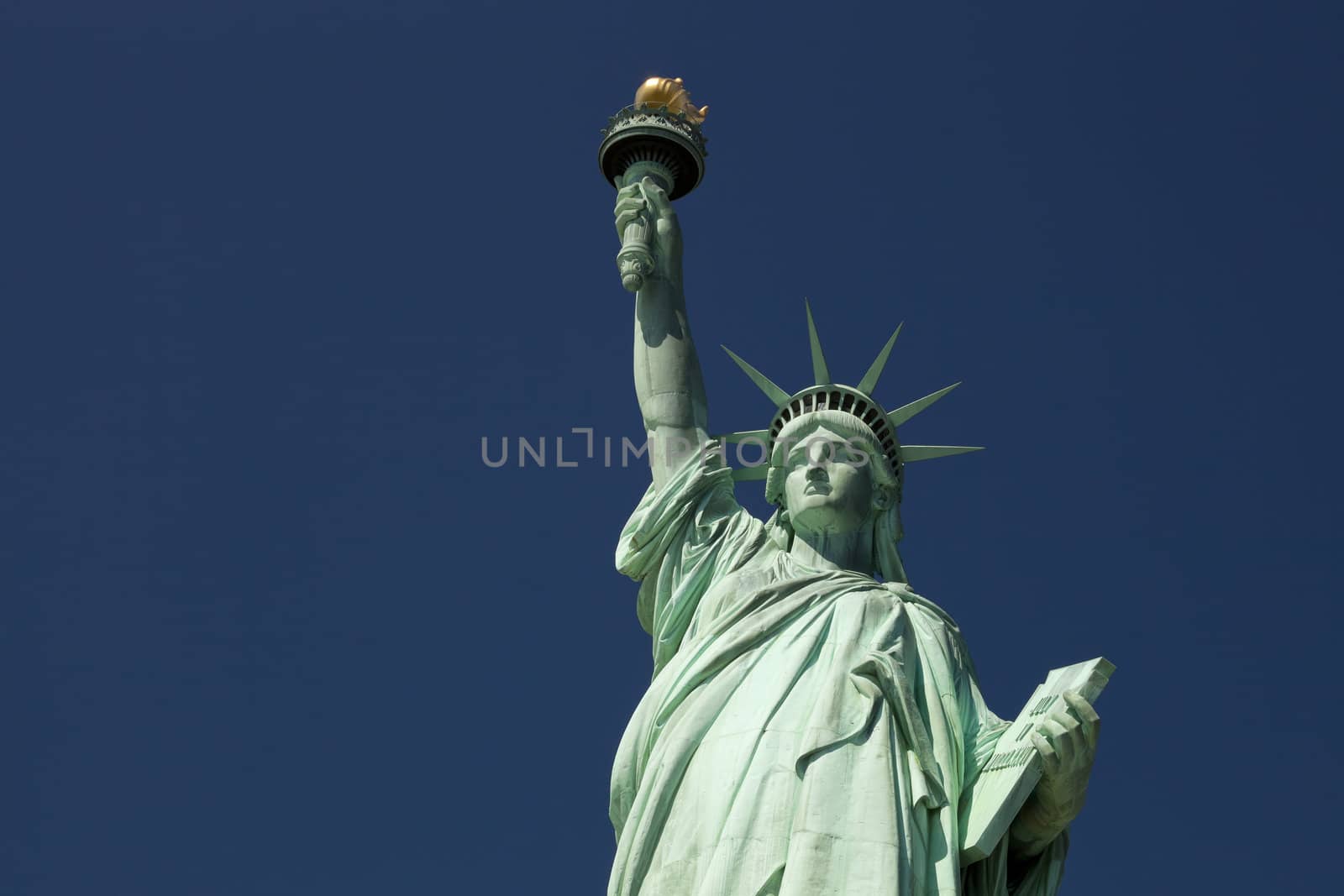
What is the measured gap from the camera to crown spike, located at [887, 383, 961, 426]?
16.6 metres

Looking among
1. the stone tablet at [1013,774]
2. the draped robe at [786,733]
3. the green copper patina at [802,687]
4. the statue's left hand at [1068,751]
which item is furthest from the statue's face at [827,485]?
the statue's left hand at [1068,751]

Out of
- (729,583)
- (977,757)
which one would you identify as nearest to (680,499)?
(729,583)

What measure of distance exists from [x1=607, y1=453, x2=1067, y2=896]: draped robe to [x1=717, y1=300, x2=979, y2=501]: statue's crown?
35.8 inches

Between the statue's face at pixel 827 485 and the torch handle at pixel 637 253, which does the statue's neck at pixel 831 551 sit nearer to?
the statue's face at pixel 827 485

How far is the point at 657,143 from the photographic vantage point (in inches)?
685

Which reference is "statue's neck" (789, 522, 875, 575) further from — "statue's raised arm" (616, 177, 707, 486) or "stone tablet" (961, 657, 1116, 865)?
"stone tablet" (961, 657, 1116, 865)

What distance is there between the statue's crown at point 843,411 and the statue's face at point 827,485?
0.89 feet

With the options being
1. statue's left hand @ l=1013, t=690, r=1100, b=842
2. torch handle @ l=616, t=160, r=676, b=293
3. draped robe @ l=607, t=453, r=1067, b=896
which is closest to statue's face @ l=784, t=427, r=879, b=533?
draped robe @ l=607, t=453, r=1067, b=896

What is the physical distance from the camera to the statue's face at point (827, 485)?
52.0ft

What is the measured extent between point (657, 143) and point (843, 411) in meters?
2.78

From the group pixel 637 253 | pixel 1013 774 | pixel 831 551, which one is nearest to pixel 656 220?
pixel 637 253

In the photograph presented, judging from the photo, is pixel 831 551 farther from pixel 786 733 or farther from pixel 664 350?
pixel 786 733

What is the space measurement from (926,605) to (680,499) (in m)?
1.96

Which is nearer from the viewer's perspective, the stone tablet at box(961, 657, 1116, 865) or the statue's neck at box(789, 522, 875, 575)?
the stone tablet at box(961, 657, 1116, 865)
